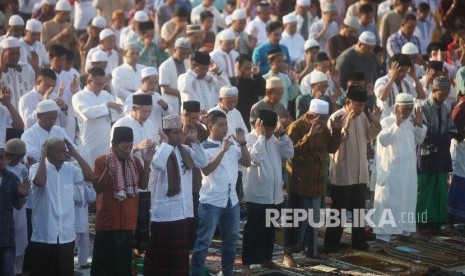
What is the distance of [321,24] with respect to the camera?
17188mm

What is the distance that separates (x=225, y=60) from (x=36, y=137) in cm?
465

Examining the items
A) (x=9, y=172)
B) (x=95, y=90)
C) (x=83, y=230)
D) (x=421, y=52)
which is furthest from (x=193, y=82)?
(x=421, y=52)

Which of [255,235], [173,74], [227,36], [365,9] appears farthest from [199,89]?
[365,9]

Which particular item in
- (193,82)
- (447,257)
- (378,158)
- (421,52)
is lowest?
(447,257)

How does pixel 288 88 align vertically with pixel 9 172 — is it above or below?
above

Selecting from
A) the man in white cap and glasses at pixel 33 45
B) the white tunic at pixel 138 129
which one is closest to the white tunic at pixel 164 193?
the white tunic at pixel 138 129

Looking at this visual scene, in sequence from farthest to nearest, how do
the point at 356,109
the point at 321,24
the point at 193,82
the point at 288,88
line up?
1. the point at 321,24
2. the point at 288,88
3. the point at 193,82
4. the point at 356,109

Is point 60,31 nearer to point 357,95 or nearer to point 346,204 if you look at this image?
point 357,95

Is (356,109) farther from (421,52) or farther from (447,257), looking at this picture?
(421,52)

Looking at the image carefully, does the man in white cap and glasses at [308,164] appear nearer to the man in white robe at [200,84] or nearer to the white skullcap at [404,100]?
the white skullcap at [404,100]

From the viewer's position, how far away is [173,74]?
1379 centimetres

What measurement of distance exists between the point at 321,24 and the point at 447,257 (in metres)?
6.15

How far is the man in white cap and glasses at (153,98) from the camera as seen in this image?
12273 mm

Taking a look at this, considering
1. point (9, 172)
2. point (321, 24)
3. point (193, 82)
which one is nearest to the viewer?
point (9, 172)
